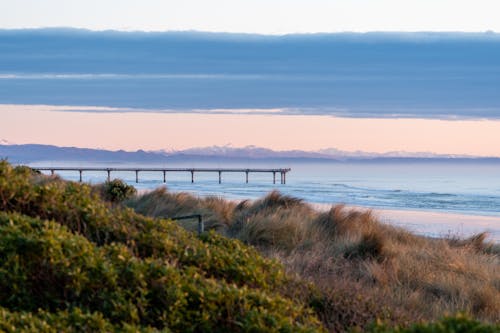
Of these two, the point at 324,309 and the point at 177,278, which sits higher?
the point at 177,278

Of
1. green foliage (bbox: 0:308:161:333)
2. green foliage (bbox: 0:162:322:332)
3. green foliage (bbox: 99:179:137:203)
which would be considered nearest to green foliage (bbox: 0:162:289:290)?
green foliage (bbox: 0:162:322:332)

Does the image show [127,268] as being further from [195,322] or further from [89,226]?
[89,226]

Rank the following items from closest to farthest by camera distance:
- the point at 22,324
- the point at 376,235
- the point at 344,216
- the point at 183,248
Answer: the point at 22,324, the point at 183,248, the point at 376,235, the point at 344,216

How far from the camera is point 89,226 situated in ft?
24.6

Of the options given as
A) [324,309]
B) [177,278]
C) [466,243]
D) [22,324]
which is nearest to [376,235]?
[466,243]

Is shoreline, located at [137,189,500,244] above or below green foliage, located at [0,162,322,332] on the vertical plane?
below

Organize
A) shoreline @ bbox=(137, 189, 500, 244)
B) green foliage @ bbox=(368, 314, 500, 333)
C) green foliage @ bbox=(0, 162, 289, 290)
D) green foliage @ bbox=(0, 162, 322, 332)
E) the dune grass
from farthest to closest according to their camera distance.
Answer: shoreline @ bbox=(137, 189, 500, 244), the dune grass, green foliage @ bbox=(0, 162, 289, 290), green foliage @ bbox=(0, 162, 322, 332), green foliage @ bbox=(368, 314, 500, 333)

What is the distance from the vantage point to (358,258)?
45.2 ft

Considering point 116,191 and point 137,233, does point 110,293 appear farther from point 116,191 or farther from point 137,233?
point 116,191

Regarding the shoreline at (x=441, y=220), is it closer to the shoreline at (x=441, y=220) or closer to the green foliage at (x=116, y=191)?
the shoreline at (x=441, y=220)

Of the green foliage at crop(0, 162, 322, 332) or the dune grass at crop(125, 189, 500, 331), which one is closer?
the green foliage at crop(0, 162, 322, 332)

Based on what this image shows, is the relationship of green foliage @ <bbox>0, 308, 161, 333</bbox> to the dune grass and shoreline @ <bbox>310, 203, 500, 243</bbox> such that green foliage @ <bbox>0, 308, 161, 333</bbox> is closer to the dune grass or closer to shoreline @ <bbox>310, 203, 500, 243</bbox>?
the dune grass

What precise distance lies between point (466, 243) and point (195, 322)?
1308 cm

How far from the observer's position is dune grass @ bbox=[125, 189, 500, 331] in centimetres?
864
